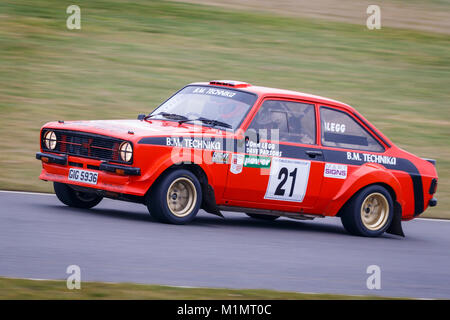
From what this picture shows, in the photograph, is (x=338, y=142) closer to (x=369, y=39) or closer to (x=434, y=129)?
(x=434, y=129)

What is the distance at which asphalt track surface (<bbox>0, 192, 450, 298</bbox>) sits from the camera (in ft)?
23.0

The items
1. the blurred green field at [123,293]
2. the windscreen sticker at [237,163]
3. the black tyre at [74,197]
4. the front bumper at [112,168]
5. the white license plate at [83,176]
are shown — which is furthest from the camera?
the black tyre at [74,197]

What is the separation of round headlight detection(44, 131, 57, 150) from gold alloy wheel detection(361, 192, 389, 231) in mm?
4178

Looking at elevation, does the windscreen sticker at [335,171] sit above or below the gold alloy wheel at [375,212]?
above

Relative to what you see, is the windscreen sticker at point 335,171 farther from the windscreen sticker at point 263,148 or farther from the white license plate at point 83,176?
the white license plate at point 83,176

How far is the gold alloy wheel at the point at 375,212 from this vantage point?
10.8 meters

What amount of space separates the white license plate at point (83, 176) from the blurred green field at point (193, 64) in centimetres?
408

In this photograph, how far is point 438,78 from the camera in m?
21.9

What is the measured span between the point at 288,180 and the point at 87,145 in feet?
8.36

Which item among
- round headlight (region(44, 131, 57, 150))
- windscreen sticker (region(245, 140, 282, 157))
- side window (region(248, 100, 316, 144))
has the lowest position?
windscreen sticker (region(245, 140, 282, 157))

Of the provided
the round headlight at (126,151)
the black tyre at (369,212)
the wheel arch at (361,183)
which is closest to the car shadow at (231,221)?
the black tyre at (369,212)

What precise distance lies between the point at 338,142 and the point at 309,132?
1.59ft

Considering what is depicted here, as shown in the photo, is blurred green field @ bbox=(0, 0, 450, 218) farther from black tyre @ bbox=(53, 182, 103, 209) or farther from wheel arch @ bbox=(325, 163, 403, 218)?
black tyre @ bbox=(53, 182, 103, 209)

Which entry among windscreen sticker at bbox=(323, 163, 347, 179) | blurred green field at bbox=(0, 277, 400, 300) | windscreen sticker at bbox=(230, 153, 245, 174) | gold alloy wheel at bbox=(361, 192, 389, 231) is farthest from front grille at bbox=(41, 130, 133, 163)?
gold alloy wheel at bbox=(361, 192, 389, 231)
